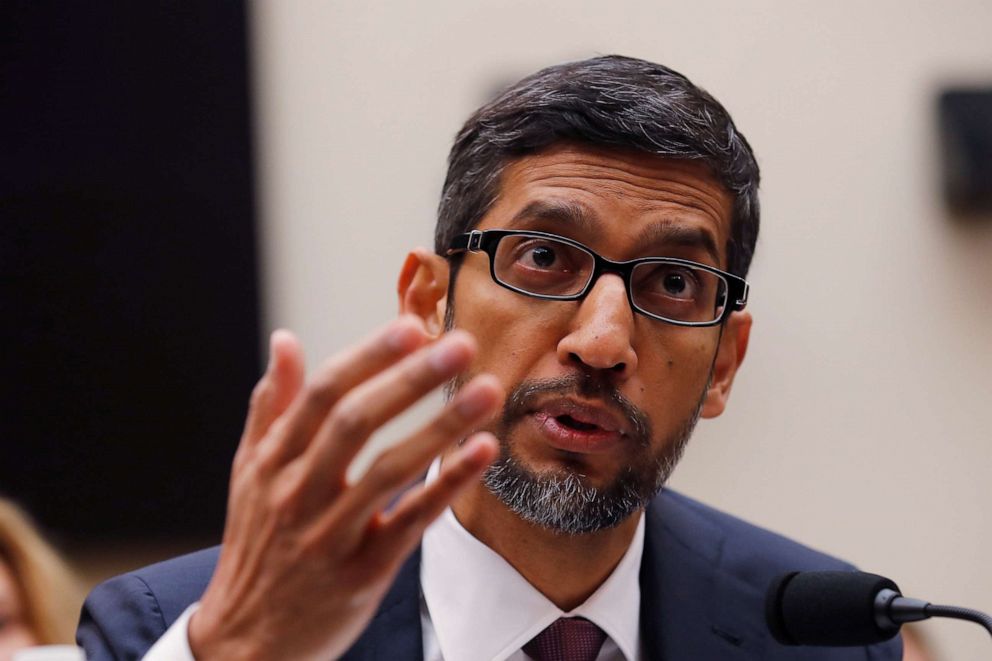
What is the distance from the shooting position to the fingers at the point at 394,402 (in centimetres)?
106

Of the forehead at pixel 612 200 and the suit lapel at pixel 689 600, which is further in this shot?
the suit lapel at pixel 689 600

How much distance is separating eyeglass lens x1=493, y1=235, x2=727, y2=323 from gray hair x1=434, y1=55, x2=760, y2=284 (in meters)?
Answer: 0.12

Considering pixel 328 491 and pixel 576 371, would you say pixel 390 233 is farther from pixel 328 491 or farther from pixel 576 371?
pixel 328 491

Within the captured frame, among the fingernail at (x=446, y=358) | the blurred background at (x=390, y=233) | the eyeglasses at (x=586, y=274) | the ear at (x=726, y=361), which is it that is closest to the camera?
the fingernail at (x=446, y=358)

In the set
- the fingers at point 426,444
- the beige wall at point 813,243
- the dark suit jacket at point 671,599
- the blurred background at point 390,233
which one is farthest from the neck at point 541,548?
the beige wall at point 813,243

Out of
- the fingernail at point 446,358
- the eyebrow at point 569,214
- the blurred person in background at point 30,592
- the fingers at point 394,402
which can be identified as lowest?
the blurred person in background at point 30,592

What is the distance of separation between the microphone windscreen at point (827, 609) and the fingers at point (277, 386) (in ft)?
2.18

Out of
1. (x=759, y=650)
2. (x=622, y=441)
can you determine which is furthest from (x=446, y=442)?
(x=759, y=650)

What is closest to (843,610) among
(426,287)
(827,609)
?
(827,609)

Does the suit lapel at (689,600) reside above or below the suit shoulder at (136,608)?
below

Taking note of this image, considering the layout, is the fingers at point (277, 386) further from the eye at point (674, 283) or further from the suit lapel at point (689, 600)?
the suit lapel at point (689, 600)

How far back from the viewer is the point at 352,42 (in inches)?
A: 149

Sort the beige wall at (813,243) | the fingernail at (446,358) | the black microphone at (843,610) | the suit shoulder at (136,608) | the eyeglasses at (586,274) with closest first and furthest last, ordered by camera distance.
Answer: the fingernail at (446,358) < the black microphone at (843,610) < the suit shoulder at (136,608) < the eyeglasses at (586,274) < the beige wall at (813,243)

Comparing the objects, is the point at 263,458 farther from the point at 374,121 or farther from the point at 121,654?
the point at 374,121
